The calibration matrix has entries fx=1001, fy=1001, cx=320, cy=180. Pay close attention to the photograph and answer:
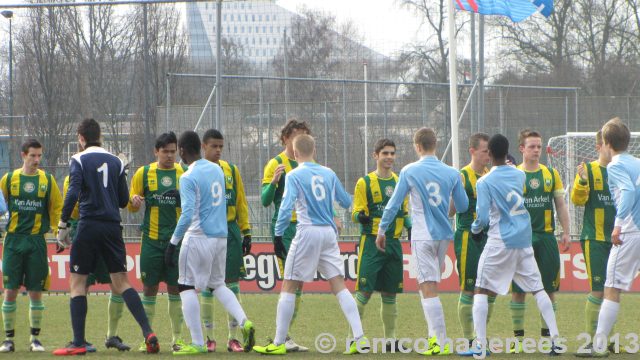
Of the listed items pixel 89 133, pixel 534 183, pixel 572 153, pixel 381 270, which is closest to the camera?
pixel 89 133

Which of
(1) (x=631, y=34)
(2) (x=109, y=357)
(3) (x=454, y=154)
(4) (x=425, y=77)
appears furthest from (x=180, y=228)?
(1) (x=631, y=34)

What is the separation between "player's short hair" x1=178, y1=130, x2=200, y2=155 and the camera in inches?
376

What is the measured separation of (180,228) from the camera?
9258mm

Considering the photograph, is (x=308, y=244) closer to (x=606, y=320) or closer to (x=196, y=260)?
(x=196, y=260)

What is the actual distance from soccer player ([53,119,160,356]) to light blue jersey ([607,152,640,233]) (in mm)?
4454

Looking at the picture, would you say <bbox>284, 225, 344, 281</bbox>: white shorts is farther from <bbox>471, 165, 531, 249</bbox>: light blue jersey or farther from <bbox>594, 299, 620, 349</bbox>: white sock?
<bbox>594, 299, 620, 349</bbox>: white sock

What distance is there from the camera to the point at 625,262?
29.6ft

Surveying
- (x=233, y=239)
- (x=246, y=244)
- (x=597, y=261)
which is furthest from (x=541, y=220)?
(x=233, y=239)

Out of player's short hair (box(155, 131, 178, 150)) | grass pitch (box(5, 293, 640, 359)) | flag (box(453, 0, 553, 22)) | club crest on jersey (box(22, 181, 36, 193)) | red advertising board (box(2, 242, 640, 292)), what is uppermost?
flag (box(453, 0, 553, 22))

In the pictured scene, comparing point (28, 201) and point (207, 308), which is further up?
point (28, 201)

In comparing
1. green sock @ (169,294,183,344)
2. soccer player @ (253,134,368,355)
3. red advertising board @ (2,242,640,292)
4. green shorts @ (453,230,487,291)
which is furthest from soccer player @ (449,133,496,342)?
red advertising board @ (2,242,640,292)

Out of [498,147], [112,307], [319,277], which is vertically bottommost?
[319,277]

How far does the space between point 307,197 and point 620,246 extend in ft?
9.44

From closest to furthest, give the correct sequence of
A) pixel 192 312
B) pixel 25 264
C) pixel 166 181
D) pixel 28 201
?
pixel 192 312 < pixel 166 181 < pixel 25 264 < pixel 28 201
